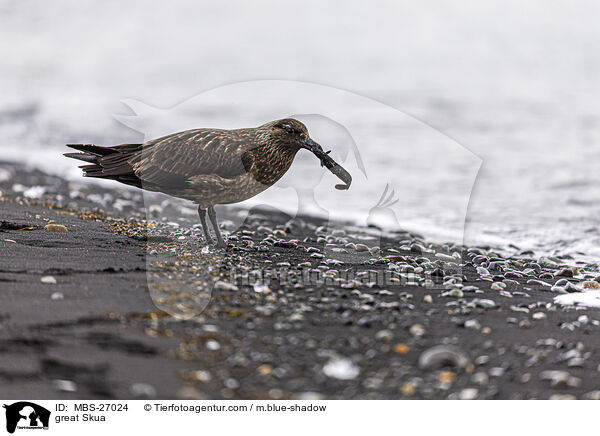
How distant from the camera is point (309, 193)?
26.7 feet

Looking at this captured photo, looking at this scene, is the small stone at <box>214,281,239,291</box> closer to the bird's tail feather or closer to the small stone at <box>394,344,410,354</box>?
the bird's tail feather

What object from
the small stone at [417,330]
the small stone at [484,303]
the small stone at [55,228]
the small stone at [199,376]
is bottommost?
the small stone at [199,376]

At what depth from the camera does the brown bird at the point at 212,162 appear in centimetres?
554

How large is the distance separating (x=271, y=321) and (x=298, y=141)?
187 cm

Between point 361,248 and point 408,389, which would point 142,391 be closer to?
point 408,389

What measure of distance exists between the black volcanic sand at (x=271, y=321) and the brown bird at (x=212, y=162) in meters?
0.72

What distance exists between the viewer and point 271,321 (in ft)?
14.9

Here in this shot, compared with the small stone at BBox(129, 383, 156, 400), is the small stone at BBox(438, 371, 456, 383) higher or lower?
higher

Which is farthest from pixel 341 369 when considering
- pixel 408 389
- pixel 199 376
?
pixel 199 376

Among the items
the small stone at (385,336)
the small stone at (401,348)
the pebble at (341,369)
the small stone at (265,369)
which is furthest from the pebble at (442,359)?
the small stone at (265,369)

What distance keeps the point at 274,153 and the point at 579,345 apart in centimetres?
305

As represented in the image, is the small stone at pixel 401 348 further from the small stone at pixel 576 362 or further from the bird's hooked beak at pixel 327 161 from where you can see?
the bird's hooked beak at pixel 327 161

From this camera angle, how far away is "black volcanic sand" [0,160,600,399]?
3.81 m
